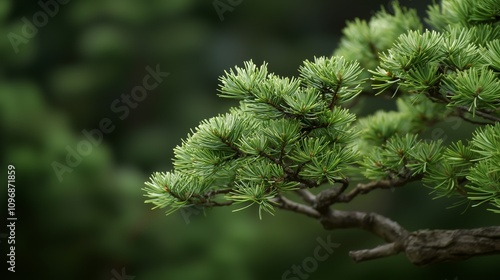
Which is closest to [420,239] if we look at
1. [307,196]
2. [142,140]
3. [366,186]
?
[366,186]

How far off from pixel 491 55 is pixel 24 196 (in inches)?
76.2

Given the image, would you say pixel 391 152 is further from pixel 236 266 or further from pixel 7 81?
pixel 7 81

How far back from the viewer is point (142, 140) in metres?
2.87

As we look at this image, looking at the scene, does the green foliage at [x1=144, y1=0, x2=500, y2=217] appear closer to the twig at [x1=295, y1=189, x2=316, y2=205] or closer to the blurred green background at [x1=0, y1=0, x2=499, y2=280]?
the twig at [x1=295, y1=189, x2=316, y2=205]

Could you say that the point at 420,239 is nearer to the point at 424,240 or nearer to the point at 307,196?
the point at 424,240

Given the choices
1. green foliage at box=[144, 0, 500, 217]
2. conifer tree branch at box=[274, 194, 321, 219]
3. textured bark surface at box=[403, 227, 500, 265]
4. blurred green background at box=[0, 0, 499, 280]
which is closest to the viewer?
green foliage at box=[144, 0, 500, 217]

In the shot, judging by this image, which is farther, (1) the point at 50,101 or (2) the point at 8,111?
(1) the point at 50,101

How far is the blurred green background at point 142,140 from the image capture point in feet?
8.21

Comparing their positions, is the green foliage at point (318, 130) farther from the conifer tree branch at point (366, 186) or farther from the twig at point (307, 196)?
the twig at point (307, 196)

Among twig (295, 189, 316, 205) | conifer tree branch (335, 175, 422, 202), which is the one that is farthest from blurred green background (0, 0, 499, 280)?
conifer tree branch (335, 175, 422, 202)

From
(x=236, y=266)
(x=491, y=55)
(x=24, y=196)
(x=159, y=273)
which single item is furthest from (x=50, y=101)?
(x=491, y=55)

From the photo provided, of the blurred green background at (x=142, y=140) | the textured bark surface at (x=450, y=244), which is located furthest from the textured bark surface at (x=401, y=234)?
the blurred green background at (x=142, y=140)

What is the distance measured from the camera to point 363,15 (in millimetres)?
3018

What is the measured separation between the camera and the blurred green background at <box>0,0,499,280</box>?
2502 millimetres
